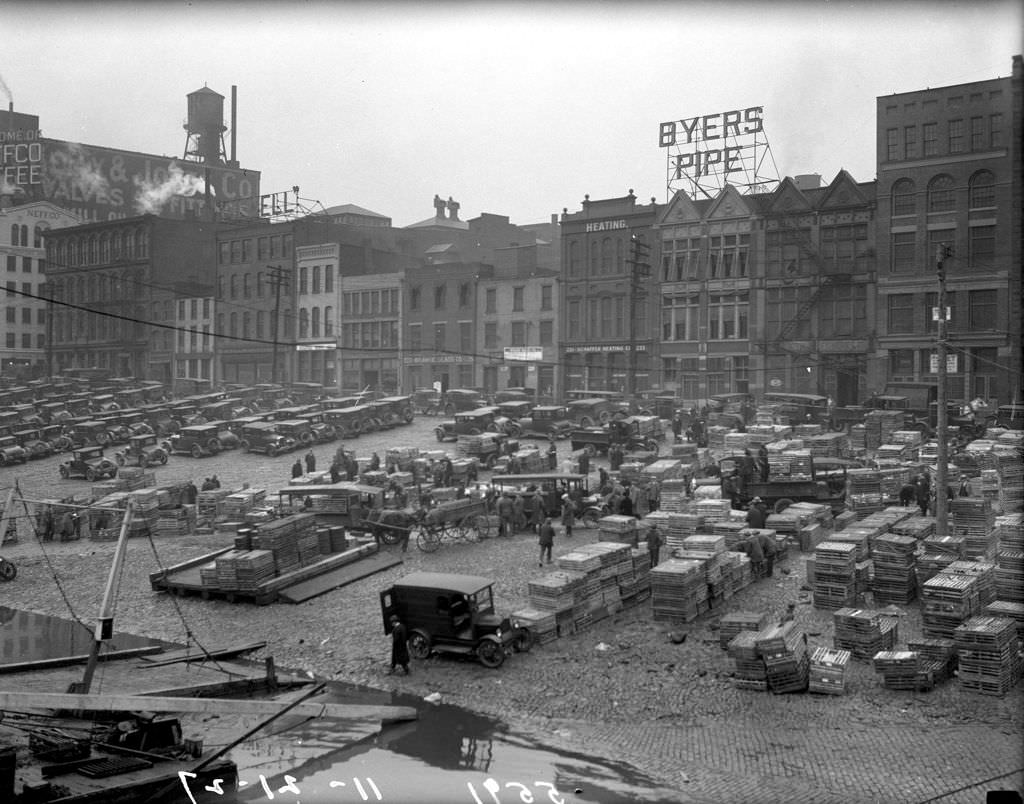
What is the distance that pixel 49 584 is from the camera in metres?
28.6

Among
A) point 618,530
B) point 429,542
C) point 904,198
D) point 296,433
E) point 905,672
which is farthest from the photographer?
point 904,198

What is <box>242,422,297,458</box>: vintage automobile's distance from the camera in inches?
1911

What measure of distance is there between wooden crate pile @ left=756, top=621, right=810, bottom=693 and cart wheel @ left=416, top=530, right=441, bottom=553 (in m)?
13.5

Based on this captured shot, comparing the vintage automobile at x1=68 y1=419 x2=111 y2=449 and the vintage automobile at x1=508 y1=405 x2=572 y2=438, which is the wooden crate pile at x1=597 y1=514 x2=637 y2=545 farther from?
the vintage automobile at x1=68 y1=419 x2=111 y2=449

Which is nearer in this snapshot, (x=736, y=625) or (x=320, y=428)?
(x=736, y=625)

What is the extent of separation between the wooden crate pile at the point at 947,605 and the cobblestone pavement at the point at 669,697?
128cm

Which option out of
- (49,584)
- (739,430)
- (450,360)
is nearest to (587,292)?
(450,360)

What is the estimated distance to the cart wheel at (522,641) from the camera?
781 inches

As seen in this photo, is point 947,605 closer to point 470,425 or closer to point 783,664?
point 783,664

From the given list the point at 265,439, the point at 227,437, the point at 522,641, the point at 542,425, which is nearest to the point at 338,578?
the point at 522,641

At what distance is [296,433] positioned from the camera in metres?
49.9

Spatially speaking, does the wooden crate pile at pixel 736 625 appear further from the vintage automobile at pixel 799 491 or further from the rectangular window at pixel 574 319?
the rectangular window at pixel 574 319

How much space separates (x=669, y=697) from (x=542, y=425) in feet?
104

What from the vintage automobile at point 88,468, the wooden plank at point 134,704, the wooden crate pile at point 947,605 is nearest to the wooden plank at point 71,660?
the wooden plank at point 134,704
